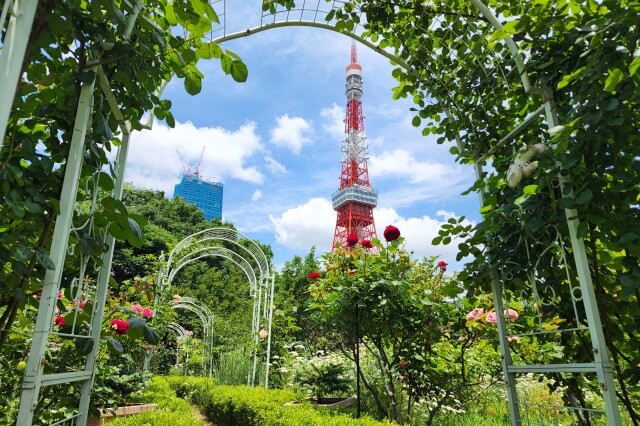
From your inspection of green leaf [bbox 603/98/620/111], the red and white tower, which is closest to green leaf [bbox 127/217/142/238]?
green leaf [bbox 603/98/620/111]

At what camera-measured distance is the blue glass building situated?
279 feet

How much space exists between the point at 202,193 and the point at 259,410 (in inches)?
3616

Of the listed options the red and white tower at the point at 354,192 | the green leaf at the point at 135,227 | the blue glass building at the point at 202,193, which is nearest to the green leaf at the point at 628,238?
the green leaf at the point at 135,227

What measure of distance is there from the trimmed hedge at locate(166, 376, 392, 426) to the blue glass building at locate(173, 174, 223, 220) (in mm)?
80753

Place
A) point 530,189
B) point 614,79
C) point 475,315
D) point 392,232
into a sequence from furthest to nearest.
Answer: point 392,232
point 475,315
point 530,189
point 614,79

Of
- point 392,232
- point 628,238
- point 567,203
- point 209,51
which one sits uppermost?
point 209,51

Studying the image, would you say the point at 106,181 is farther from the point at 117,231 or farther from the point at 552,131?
the point at 552,131

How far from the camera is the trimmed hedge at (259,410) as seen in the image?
3.09 metres

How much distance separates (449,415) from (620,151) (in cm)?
361

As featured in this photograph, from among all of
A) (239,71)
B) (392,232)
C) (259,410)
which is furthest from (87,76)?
(259,410)

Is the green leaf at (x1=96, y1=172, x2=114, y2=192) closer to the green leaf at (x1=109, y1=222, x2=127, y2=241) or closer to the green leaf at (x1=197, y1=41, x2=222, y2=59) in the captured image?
the green leaf at (x1=109, y1=222, x2=127, y2=241)

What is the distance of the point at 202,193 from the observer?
91500mm

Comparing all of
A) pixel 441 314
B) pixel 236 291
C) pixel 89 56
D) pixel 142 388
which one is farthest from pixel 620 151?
pixel 236 291

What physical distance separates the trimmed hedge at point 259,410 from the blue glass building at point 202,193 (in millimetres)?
80753
